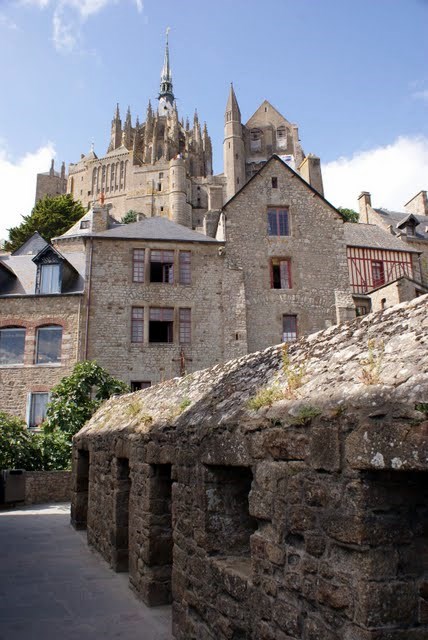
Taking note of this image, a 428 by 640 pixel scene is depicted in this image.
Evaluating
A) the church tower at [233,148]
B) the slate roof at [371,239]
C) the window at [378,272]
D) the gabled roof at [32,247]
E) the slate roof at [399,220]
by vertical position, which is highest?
the church tower at [233,148]

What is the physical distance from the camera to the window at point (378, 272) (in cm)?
2847

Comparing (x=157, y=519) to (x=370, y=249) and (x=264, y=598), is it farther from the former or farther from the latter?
(x=370, y=249)

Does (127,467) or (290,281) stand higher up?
(290,281)

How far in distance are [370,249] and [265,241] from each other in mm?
8823

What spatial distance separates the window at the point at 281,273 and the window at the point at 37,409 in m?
10.7

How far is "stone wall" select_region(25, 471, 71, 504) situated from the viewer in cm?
1623

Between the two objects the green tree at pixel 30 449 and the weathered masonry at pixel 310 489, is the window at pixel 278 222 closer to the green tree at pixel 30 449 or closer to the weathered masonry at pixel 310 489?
the green tree at pixel 30 449

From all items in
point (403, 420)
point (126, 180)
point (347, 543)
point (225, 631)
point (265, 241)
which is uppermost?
point (126, 180)

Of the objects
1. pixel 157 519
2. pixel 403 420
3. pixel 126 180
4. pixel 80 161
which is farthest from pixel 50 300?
pixel 80 161

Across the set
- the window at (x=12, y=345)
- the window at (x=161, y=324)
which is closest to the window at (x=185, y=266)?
the window at (x=161, y=324)

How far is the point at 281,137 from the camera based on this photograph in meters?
79.6

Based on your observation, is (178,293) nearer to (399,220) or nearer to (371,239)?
(371,239)

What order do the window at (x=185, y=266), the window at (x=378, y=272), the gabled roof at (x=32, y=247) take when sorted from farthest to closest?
the window at (x=378, y=272), the gabled roof at (x=32, y=247), the window at (x=185, y=266)

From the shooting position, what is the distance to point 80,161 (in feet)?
299
